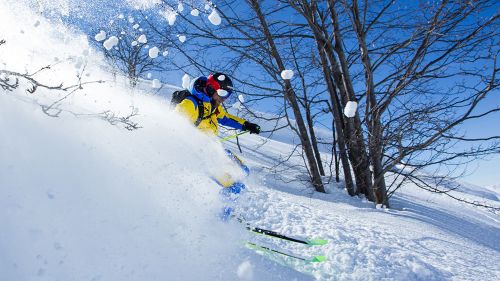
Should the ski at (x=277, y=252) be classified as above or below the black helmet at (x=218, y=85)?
below

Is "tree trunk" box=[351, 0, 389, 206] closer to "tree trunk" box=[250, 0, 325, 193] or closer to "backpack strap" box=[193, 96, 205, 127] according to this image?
"tree trunk" box=[250, 0, 325, 193]

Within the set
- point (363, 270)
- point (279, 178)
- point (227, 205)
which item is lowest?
point (363, 270)

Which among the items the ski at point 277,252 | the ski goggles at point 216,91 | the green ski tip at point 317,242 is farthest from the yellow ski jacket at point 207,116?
the green ski tip at point 317,242

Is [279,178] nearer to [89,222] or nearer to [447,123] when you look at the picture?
[447,123]

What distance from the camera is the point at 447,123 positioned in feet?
18.6

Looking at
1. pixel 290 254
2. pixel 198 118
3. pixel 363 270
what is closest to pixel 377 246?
pixel 363 270

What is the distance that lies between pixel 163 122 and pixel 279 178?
402 cm

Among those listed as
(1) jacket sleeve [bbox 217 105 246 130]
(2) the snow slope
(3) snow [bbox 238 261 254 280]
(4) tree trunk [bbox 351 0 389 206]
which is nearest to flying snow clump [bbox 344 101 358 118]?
(4) tree trunk [bbox 351 0 389 206]

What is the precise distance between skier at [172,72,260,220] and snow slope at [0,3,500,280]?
14 cm

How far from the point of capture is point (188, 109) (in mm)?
3945

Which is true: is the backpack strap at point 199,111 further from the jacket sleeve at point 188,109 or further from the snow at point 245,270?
the snow at point 245,270

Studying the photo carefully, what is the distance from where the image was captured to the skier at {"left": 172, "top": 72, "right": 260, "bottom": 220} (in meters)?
3.97

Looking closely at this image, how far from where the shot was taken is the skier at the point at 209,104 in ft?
13.0

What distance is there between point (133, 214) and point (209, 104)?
1.71 m
